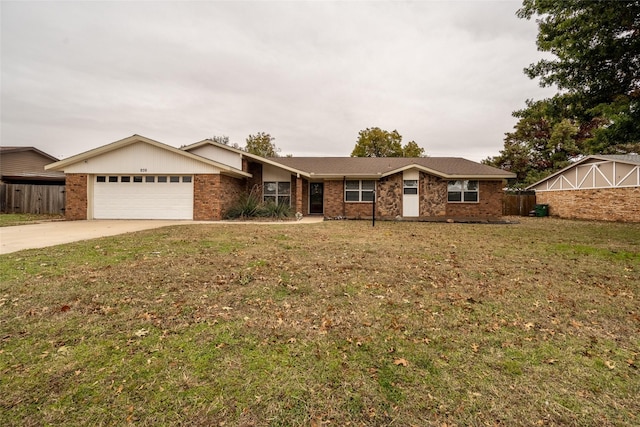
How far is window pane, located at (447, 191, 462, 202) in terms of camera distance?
58.3ft

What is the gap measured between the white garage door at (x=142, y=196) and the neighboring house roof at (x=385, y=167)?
19.2ft

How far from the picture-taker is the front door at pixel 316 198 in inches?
753

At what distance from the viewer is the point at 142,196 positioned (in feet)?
48.8

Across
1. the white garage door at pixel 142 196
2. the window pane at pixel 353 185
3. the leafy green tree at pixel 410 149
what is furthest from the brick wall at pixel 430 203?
the leafy green tree at pixel 410 149

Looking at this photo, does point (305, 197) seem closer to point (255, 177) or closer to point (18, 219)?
point (255, 177)

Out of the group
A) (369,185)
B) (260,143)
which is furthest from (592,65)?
(260,143)

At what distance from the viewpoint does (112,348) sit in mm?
2740

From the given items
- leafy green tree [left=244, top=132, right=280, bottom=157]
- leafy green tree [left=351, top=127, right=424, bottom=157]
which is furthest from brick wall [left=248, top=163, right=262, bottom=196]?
leafy green tree [left=244, top=132, right=280, bottom=157]

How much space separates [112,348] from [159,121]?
99.7 ft

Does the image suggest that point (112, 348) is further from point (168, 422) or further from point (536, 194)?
point (536, 194)

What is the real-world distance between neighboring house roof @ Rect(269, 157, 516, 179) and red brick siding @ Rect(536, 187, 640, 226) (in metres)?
6.51

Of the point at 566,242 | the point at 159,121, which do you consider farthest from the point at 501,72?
the point at 159,121

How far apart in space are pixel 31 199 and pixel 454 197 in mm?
25714

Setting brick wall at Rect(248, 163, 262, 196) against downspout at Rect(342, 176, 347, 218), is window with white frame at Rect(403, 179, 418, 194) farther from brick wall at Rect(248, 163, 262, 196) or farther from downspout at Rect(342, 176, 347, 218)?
brick wall at Rect(248, 163, 262, 196)
